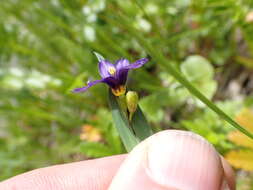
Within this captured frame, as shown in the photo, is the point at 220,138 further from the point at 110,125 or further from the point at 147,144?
the point at 147,144

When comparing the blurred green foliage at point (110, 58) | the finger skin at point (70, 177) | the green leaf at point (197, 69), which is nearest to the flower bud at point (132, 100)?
the finger skin at point (70, 177)

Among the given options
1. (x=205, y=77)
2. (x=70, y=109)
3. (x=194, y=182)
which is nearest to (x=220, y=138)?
(x=205, y=77)

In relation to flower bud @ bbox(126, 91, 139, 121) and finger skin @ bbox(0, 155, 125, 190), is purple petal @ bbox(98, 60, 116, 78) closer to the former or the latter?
flower bud @ bbox(126, 91, 139, 121)

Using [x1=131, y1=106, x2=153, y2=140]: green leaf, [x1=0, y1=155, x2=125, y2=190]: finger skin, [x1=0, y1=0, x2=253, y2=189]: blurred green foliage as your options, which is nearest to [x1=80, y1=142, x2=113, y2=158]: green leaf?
[x1=0, y1=0, x2=253, y2=189]: blurred green foliage

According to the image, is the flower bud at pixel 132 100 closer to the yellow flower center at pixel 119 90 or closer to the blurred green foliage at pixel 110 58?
the yellow flower center at pixel 119 90

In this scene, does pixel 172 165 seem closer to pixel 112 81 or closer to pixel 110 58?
pixel 112 81
